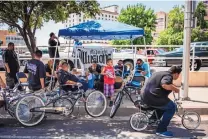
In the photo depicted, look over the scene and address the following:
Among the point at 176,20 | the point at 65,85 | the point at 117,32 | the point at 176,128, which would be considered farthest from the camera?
the point at 176,20

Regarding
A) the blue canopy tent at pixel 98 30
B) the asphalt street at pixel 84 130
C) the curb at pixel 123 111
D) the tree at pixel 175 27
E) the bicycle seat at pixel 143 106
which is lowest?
the asphalt street at pixel 84 130

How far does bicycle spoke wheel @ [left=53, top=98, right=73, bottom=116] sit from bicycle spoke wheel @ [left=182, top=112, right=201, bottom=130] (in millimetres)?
2553

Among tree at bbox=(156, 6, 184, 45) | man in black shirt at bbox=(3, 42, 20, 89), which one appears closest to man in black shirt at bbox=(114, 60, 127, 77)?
man in black shirt at bbox=(3, 42, 20, 89)

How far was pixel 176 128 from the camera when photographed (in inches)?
Answer: 252

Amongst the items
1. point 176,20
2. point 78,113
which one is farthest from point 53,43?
point 176,20

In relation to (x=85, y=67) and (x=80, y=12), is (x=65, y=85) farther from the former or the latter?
(x=80, y=12)

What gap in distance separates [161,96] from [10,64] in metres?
5.06

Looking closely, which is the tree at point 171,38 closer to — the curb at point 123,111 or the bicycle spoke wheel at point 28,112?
the curb at point 123,111

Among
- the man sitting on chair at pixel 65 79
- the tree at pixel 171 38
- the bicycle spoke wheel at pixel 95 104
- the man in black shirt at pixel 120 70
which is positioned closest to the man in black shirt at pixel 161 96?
the bicycle spoke wheel at pixel 95 104

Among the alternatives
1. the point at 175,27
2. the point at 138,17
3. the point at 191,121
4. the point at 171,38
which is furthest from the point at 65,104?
the point at 138,17

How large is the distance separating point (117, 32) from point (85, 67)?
152 centimetres

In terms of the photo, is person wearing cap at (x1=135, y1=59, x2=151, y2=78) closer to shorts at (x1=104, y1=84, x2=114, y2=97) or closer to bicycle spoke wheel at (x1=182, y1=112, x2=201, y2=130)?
shorts at (x1=104, y1=84, x2=114, y2=97)

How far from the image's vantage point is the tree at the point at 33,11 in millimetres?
8860

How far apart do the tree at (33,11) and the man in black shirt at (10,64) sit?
29.7 inches
